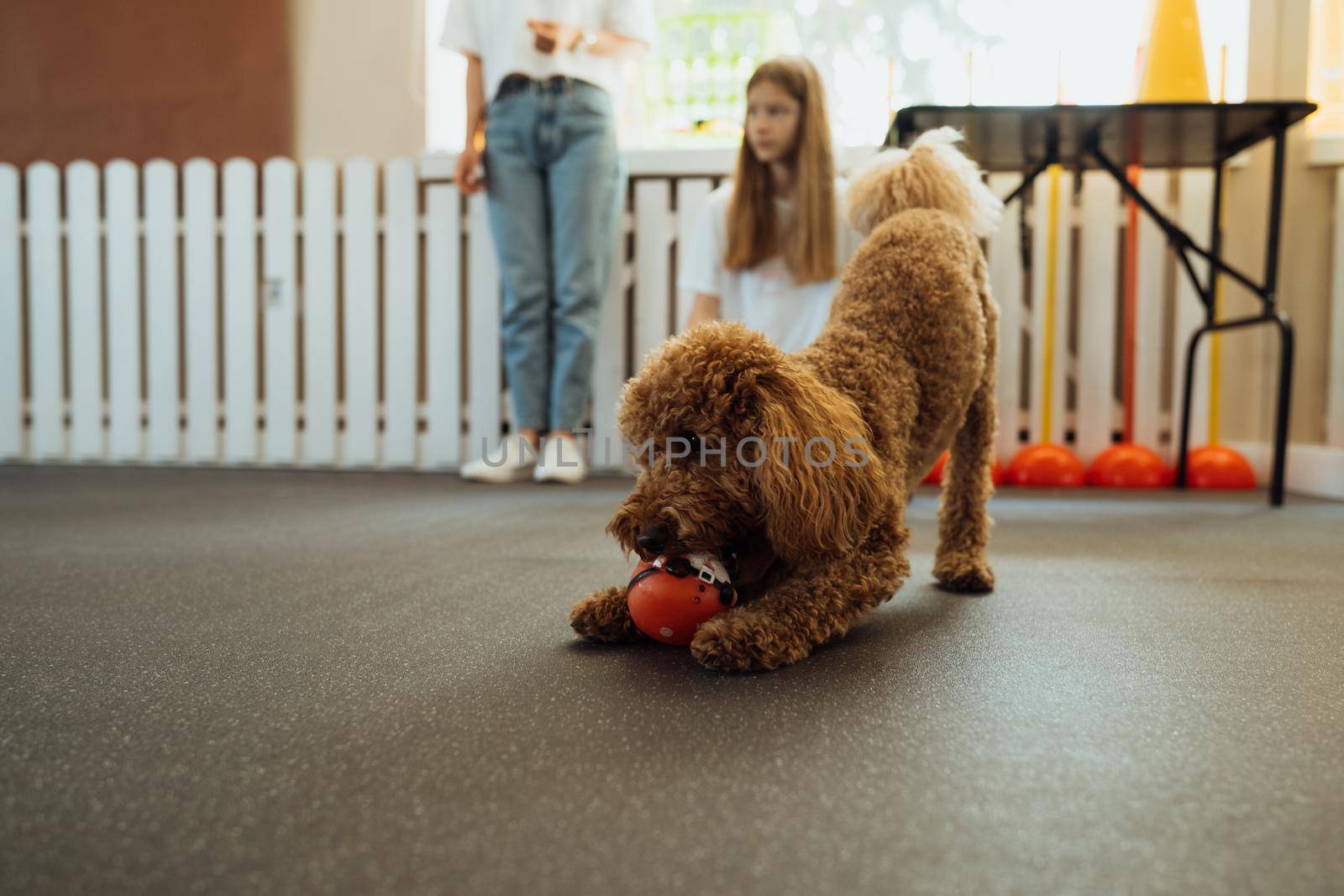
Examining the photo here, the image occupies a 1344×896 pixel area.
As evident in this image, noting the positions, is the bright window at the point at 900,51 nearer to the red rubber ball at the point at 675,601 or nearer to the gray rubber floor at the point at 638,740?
the gray rubber floor at the point at 638,740

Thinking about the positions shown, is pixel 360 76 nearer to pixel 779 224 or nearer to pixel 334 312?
pixel 334 312

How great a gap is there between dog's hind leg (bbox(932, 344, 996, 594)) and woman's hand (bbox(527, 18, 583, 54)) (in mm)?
1685

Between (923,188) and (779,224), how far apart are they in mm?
938

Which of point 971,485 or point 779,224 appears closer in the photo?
point 971,485

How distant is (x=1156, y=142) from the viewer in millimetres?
2250

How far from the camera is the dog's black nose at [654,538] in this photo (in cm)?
89

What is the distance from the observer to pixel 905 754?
2.24 feet

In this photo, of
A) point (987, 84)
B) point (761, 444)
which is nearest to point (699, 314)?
point (987, 84)

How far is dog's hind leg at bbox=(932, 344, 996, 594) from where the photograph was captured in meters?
1.34

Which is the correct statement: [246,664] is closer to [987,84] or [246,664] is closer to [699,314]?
[699,314]

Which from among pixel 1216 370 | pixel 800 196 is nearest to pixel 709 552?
pixel 800 196

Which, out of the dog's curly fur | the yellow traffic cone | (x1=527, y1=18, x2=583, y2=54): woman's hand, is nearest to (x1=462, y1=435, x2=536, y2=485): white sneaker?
(x1=527, y1=18, x2=583, y2=54): woman's hand

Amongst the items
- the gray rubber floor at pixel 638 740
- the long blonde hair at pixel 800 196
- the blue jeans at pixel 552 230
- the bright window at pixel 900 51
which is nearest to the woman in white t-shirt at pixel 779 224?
the long blonde hair at pixel 800 196

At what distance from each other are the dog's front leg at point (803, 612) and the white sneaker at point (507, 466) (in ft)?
5.95
